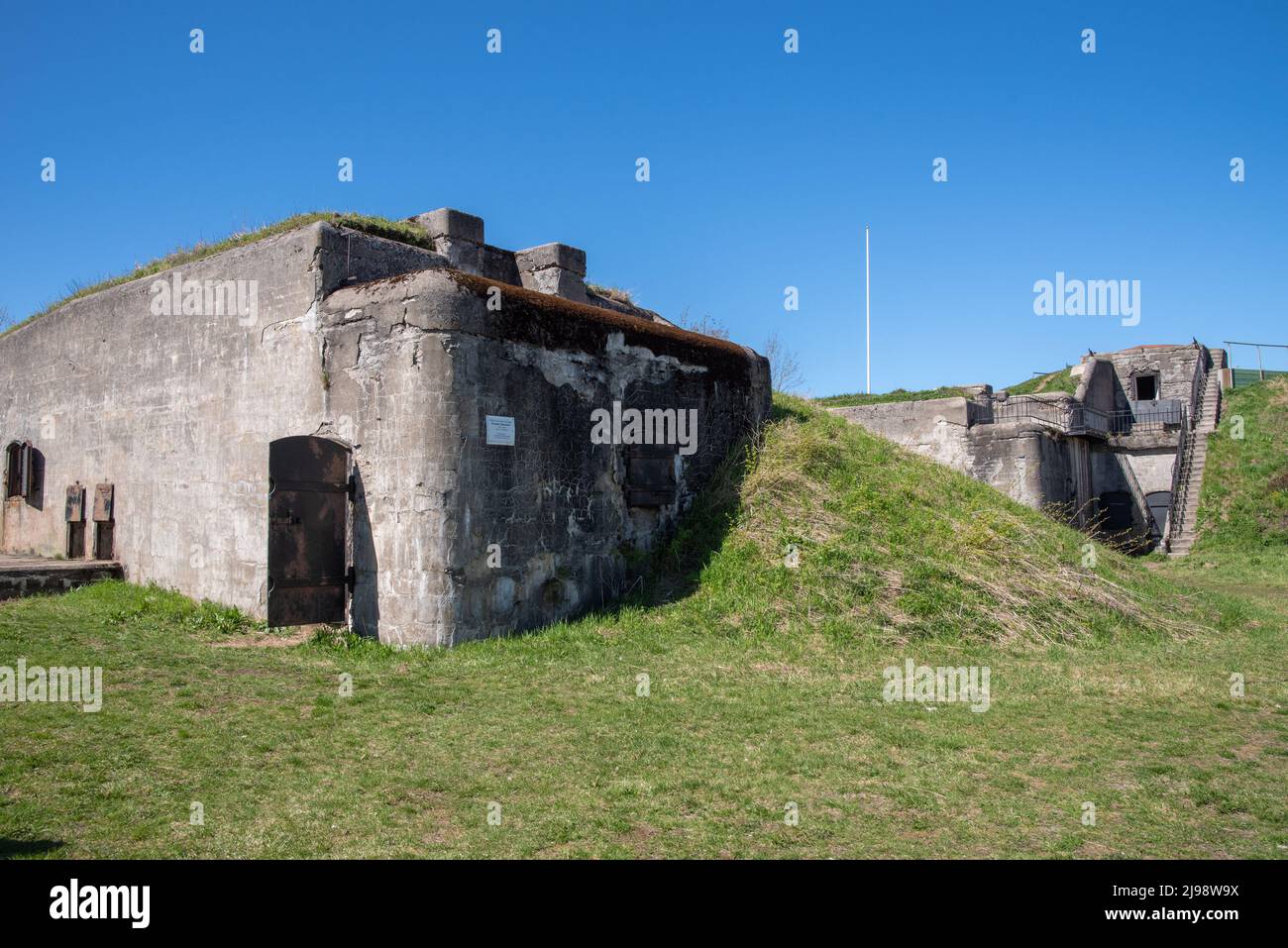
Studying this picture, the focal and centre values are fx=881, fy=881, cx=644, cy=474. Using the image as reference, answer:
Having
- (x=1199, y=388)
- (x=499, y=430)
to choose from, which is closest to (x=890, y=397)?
(x=1199, y=388)

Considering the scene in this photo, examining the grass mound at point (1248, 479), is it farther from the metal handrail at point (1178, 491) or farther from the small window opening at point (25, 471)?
the small window opening at point (25, 471)

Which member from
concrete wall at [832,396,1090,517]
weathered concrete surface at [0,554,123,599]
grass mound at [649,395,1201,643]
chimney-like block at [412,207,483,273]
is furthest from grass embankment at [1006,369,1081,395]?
weathered concrete surface at [0,554,123,599]

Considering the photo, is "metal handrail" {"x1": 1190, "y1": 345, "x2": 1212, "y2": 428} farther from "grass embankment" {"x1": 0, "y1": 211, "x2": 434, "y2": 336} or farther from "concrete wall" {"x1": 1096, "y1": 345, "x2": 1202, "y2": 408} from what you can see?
"grass embankment" {"x1": 0, "y1": 211, "x2": 434, "y2": 336}

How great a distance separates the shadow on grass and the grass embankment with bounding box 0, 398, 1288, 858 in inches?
0.7

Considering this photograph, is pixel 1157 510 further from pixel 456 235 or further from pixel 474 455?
pixel 474 455

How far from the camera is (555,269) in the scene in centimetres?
1295

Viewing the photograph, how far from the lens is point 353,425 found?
9.24 metres

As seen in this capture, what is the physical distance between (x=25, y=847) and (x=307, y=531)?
5.25m

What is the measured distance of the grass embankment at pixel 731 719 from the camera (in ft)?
14.6

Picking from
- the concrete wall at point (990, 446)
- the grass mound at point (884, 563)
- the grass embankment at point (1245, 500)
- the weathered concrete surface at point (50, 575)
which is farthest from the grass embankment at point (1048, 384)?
the weathered concrete surface at point (50, 575)

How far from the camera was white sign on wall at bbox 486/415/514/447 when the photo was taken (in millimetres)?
9094
